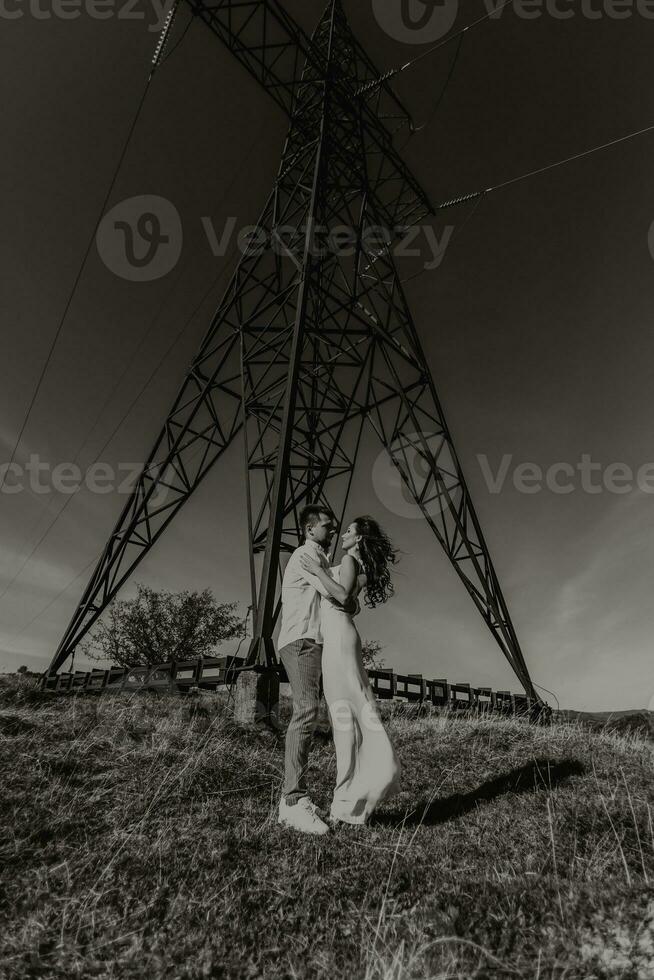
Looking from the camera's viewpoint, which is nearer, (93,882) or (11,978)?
(11,978)

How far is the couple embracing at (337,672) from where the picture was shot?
113 inches

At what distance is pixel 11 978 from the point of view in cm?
168

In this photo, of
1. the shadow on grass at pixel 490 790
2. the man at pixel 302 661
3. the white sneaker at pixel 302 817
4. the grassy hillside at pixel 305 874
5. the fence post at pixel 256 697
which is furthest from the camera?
the fence post at pixel 256 697

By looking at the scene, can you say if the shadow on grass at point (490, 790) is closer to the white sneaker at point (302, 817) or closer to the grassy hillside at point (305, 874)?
the grassy hillside at point (305, 874)

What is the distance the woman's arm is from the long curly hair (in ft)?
0.55

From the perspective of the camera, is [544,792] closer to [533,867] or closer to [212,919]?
[533,867]

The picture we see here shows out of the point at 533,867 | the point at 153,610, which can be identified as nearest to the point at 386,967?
the point at 533,867

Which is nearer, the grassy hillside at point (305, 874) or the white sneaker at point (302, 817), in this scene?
the grassy hillside at point (305, 874)

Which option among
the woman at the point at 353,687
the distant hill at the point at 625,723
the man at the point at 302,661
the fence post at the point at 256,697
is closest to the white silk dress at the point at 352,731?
the woman at the point at 353,687

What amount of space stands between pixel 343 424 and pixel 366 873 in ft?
28.1

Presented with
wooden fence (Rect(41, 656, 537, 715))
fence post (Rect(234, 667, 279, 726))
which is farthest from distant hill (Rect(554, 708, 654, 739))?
fence post (Rect(234, 667, 279, 726))

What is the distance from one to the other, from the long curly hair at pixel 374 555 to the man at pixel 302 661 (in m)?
0.28

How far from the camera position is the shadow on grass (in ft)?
10.6

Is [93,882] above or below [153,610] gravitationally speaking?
below
